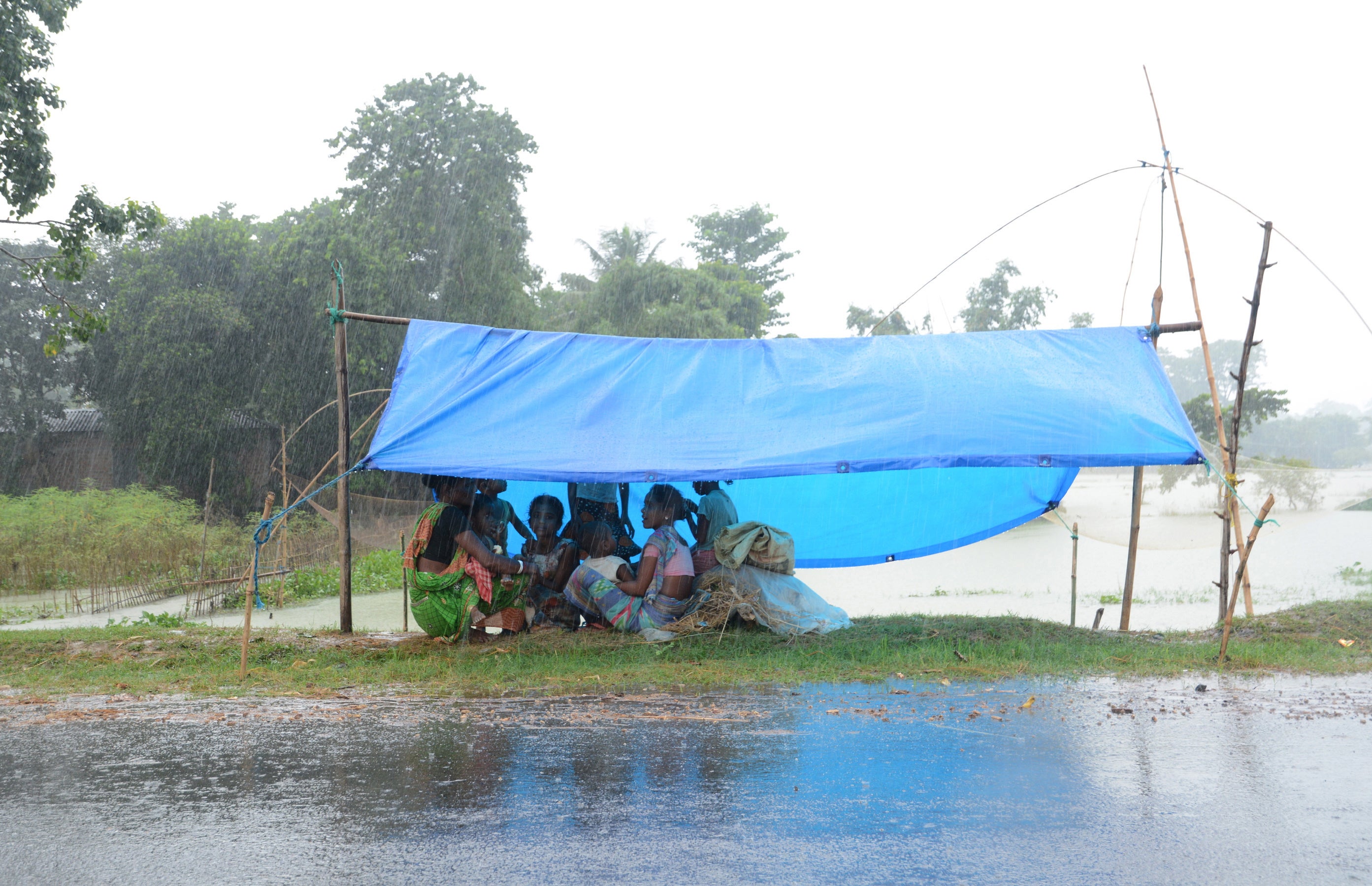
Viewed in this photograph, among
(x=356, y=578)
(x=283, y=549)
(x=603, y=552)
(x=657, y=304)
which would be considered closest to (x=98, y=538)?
(x=356, y=578)

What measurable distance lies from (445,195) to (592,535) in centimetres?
1838

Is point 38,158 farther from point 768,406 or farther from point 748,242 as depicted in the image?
point 748,242

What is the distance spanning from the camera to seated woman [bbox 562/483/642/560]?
769cm

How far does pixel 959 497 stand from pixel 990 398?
2.29 m

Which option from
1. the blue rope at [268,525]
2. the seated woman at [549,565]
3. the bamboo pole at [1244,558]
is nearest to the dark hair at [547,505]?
the seated woman at [549,565]

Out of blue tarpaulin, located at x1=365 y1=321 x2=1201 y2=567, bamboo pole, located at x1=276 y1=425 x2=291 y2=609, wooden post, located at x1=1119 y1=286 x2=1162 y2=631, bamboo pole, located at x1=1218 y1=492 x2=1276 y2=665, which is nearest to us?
bamboo pole, located at x1=1218 y1=492 x2=1276 y2=665

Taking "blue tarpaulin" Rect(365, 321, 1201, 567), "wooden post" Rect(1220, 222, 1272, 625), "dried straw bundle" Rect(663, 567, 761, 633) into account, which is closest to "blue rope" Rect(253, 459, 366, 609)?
"blue tarpaulin" Rect(365, 321, 1201, 567)

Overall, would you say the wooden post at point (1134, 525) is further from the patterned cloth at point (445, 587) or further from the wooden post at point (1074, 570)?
the patterned cloth at point (445, 587)

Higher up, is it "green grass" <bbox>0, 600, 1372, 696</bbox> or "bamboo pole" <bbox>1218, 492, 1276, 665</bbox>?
"bamboo pole" <bbox>1218, 492, 1276, 665</bbox>

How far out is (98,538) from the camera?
15.4 m

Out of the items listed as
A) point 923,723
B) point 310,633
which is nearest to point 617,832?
point 923,723

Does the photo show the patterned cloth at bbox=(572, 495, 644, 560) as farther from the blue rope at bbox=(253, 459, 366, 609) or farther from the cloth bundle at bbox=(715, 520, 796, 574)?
the blue rope at bbox=(253, 459, 366, 609)

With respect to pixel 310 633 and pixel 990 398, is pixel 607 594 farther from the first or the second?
pixel 990 398

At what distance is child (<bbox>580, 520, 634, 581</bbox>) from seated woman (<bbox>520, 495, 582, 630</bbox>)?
139mm
